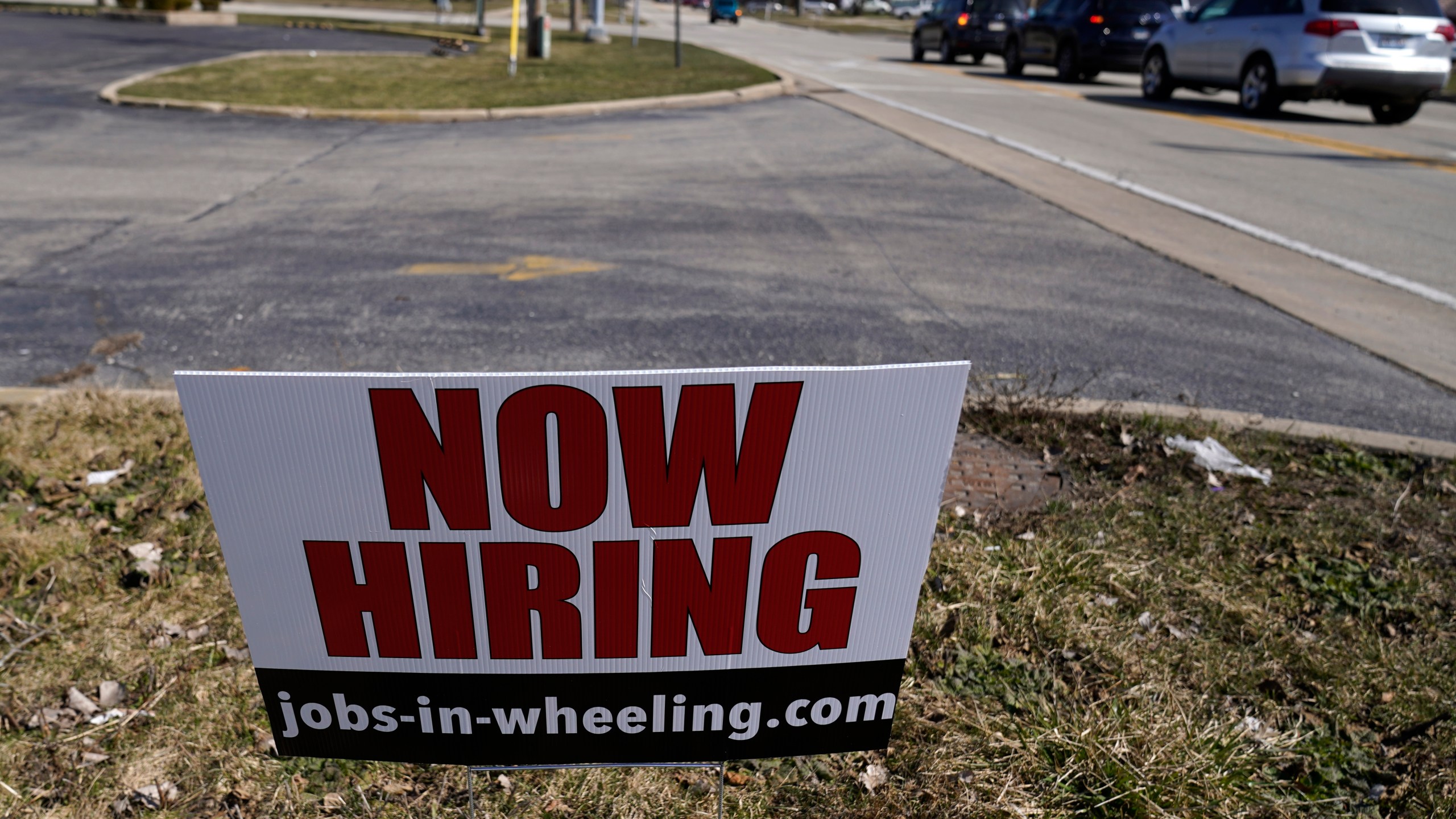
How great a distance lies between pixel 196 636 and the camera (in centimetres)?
289

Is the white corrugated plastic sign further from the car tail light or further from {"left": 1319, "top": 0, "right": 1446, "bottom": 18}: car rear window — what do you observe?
{"left": 1319, "top": 0, "right": 1446, "bottom": 18}: car rear window

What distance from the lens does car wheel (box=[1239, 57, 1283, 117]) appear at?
14.6m

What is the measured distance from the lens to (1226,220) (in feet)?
26.0

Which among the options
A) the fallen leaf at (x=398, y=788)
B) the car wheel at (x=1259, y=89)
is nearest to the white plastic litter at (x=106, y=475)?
the fallen leaf at (x=398, y=788)

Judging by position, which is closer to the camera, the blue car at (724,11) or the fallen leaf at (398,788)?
Answer: the fallen leaf at (398,788)

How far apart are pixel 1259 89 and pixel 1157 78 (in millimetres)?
2443

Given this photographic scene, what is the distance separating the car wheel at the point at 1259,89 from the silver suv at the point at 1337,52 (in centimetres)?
1

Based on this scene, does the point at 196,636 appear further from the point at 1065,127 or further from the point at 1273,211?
the point at 1065,127

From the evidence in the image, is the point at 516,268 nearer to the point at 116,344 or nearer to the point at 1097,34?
the point at 116,344

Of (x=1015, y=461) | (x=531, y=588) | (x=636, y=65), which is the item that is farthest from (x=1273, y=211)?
(x=636, y=65)

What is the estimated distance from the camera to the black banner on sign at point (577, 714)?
6.15 feet

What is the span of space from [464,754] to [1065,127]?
41.6 ft

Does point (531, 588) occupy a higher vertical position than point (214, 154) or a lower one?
higher

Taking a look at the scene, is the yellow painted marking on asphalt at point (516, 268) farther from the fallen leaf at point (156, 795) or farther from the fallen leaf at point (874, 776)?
the fallen leaf at point (874, 776)
